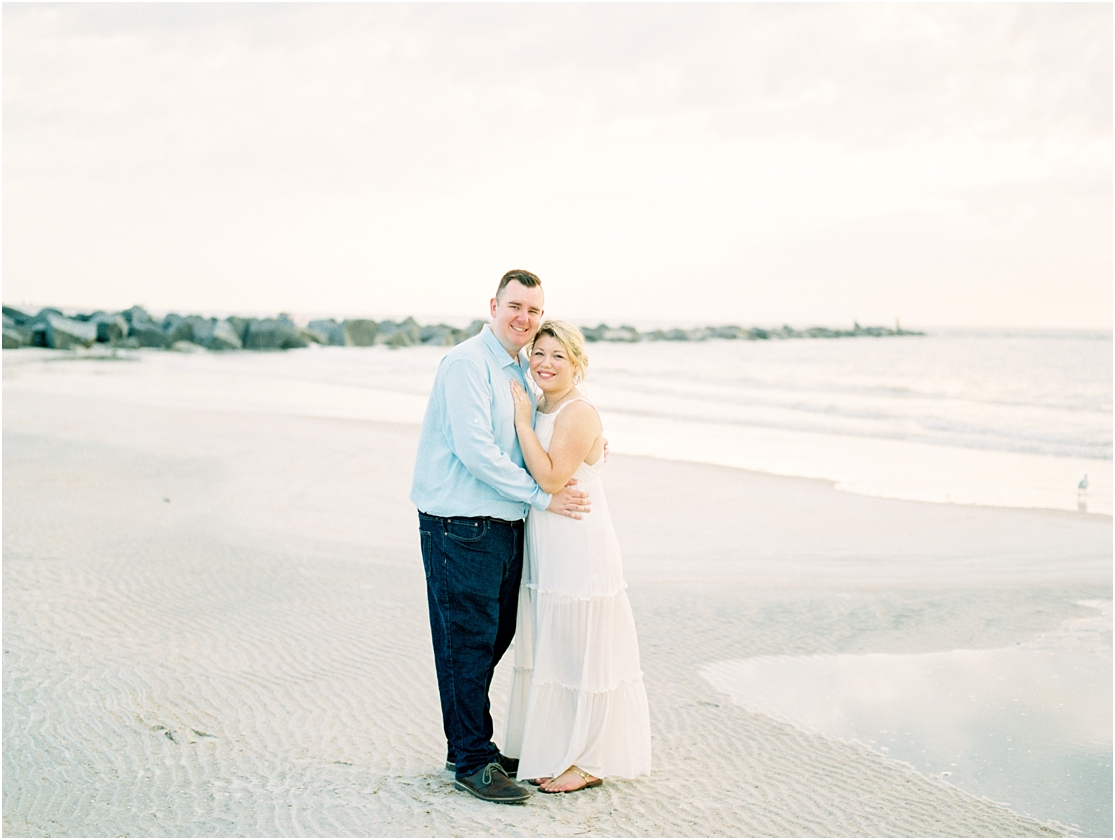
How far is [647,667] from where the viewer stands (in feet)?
19.3

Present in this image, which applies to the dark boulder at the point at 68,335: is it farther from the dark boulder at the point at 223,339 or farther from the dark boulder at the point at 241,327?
the dark boulder at the point at 241,327

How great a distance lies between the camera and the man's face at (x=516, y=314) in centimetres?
403

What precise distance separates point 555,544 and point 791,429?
1527cm

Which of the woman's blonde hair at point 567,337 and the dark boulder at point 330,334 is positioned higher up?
the dark boulder at point 330,334

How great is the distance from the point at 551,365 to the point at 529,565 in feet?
3.01

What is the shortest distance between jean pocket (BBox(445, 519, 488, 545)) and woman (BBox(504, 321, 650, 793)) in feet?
0.96

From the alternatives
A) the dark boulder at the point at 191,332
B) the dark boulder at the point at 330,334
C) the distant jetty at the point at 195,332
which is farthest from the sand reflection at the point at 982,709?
the dark boulder at the point at 330,334

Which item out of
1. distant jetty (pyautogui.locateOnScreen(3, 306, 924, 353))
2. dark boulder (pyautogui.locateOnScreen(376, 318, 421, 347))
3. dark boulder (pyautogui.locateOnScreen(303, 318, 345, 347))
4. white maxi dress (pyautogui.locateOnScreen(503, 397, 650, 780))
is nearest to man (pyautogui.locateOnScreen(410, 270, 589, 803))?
white maxi dress (pyautogui.locateOnScreen(503, 397, 650, 780))

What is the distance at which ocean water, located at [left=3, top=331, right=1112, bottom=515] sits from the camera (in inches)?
536

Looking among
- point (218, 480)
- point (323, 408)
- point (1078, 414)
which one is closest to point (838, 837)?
point (218, 480)

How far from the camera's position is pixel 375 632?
6.39 meters

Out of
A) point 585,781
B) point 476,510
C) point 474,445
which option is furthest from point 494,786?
point 474,445

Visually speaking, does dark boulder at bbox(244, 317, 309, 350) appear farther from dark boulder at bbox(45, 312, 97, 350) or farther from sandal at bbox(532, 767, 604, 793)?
sandal at bbox(532, 767, 604, 793)

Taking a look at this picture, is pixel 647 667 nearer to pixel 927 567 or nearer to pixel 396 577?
pixel 396 577
